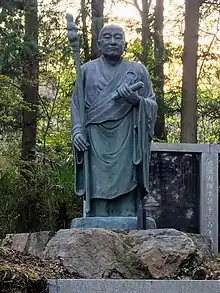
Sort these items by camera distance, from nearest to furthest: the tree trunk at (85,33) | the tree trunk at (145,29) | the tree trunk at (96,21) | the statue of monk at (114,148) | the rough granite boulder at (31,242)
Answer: the rough granite boulder at (31,242)
the statue of monk at (114,148)
the tree trunk at (96,21)
the tree trunk at (85,33)
the tree trunk at (145,29)

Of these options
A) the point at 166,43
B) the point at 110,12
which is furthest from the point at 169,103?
the point at 110,12

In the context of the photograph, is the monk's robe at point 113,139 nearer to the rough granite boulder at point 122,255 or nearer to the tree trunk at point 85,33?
the rough granite boulder at point 122,255

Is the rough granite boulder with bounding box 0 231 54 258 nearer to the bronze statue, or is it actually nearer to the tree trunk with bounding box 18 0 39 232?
the bronze statue

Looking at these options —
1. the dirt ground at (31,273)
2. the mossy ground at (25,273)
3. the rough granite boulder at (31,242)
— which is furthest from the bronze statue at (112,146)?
the mossy ground at (25,273)

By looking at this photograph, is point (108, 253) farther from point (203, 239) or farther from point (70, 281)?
point (203, 239)

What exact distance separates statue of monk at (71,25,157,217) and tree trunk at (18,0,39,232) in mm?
6734

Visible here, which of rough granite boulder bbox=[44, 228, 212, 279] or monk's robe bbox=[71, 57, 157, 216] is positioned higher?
monk's robe bbox=[71, 57, 157, 216]

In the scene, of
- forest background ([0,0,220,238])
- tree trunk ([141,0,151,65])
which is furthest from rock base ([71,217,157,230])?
tree trunk ([141,0,151,65])

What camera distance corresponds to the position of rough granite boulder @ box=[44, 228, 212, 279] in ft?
16.4

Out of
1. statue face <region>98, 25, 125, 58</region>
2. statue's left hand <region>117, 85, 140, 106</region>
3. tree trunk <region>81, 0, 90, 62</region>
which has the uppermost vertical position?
tree trunk <region>81, 0, 90, 62</region>

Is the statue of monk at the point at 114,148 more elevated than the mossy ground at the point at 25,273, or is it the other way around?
the statue of monk at the point at 114,148

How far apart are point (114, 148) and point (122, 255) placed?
1.37m

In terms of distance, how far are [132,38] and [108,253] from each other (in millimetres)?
13537

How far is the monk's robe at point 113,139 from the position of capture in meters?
6.18
